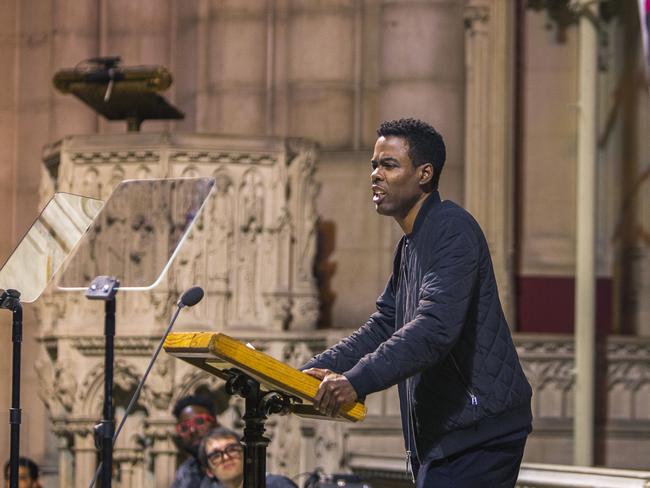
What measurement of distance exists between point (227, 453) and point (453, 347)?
10.6 feet

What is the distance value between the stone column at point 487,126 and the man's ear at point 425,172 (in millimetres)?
7294

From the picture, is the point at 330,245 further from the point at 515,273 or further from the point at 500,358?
the point at 500,358

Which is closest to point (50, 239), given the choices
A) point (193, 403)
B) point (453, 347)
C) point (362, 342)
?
point (362, 342)

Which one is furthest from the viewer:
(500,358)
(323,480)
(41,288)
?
(323,480)

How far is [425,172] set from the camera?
4.88m

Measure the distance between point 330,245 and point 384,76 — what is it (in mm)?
1411

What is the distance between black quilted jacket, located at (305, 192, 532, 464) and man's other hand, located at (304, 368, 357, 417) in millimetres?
53

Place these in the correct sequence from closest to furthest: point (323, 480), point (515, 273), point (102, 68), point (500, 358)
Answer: point (500, 358) < point (323, 480) < point (102, 68) < point (515, 273)

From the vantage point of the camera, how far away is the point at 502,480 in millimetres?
4805

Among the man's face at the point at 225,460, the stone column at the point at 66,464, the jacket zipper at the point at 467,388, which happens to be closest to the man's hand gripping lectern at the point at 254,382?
the jacket zipper at the point at 467,388

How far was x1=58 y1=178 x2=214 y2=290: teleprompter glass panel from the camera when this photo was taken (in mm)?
6398

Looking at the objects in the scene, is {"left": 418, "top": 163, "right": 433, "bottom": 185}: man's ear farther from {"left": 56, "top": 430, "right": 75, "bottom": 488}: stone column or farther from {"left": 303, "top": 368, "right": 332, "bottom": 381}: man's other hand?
{"left": 56, "top": 430, "right": 75, "bottom": 488}: stone column

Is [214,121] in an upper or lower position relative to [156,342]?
upper

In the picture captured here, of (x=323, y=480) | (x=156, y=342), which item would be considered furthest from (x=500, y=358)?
(x=156, y=342)
